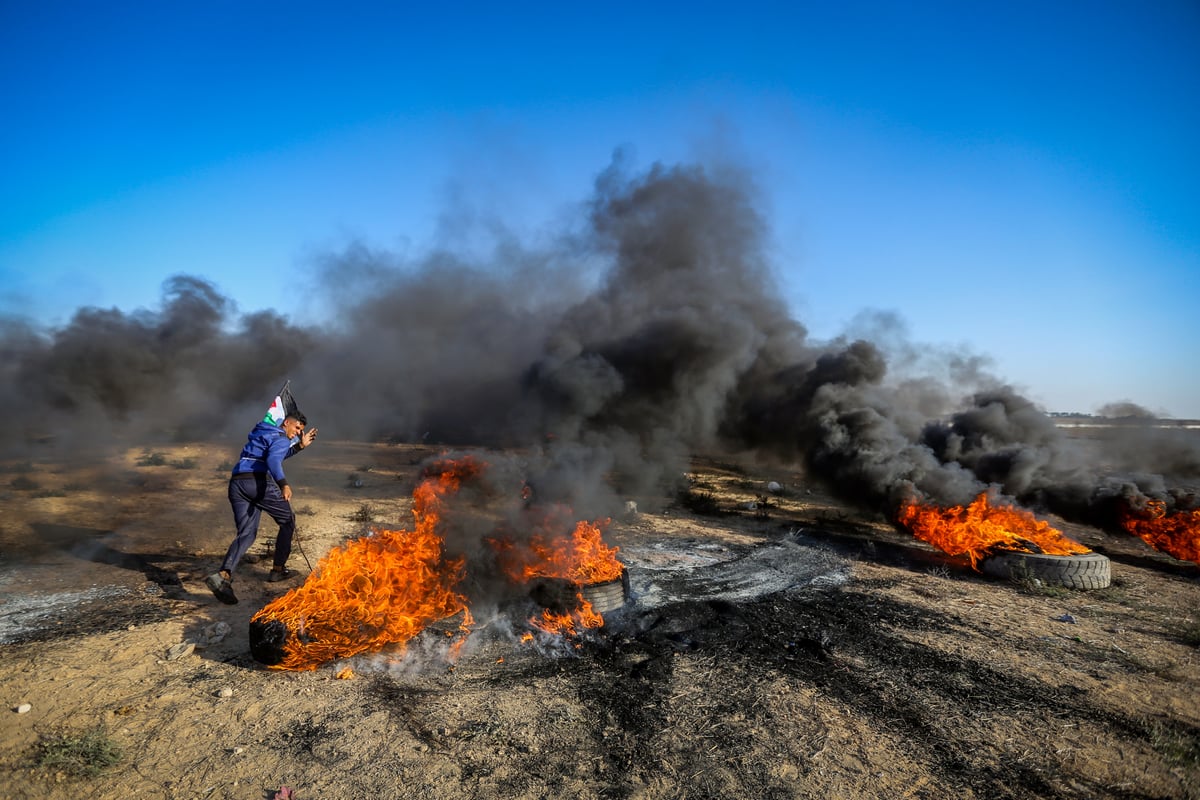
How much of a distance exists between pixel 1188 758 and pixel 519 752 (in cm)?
501

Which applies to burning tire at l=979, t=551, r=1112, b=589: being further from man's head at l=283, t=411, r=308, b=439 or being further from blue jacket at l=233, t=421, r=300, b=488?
man's head at l=283, t=411, r=308, b=439

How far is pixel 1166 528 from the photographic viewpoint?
10430 mm

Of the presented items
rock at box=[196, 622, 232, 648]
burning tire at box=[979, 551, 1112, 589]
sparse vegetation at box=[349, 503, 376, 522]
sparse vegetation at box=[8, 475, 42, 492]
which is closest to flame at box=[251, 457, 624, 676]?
rock at box=[196, 622, 232, 648]

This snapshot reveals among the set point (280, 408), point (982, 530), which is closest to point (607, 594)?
point (280, 408)

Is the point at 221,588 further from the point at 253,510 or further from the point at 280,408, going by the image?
the point at 280,408

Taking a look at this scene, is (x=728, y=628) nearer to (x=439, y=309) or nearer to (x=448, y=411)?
(x=448, y=411)

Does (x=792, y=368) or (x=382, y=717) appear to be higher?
(x=792, y=368)

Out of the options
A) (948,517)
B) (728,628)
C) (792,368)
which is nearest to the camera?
(728,628)

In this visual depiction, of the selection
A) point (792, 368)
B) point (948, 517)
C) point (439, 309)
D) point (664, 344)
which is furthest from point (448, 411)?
point (948, 517)

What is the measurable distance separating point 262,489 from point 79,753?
3.66 metres

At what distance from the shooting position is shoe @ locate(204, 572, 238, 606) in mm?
6547

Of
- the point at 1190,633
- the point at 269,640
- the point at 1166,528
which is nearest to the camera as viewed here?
the point at 269,640

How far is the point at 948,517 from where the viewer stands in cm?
1050

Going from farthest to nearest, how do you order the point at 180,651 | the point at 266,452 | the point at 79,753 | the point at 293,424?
the point at 293,424 < the point at 266,452 < the point at 180,651 < the point at 79,753
